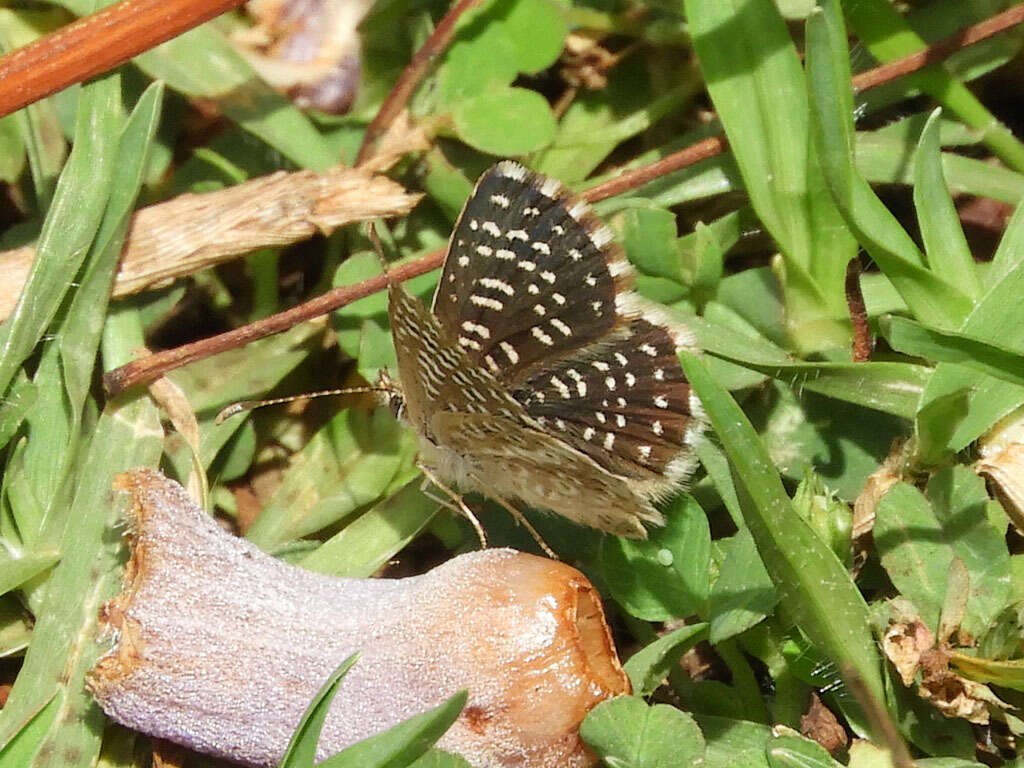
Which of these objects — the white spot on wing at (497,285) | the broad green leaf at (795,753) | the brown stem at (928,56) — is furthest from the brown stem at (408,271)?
the broad green leaf at (795,753)

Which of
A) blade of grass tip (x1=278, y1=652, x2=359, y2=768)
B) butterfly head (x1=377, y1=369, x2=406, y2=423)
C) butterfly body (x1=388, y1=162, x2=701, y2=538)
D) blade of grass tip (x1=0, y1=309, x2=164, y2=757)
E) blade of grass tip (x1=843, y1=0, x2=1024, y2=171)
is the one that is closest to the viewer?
blade of grass tip (x1=278, y1=652, x2=359, y2=768)

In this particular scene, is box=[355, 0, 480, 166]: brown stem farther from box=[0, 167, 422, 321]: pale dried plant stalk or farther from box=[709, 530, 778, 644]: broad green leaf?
box=[709, 530, 778, 644]: broad green leaf

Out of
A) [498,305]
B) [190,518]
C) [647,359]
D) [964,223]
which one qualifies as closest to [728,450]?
[647,359]

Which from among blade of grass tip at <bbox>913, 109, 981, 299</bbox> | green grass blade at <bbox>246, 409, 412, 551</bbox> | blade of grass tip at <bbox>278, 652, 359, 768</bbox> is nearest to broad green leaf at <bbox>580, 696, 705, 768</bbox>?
blade of grass tip at <bbox>278, 652, 359, 768</bbox>

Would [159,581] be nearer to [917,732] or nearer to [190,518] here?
[190,518]

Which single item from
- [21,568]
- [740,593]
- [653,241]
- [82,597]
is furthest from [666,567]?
[21,568]

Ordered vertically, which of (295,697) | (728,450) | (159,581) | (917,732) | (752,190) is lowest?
(917,732)
